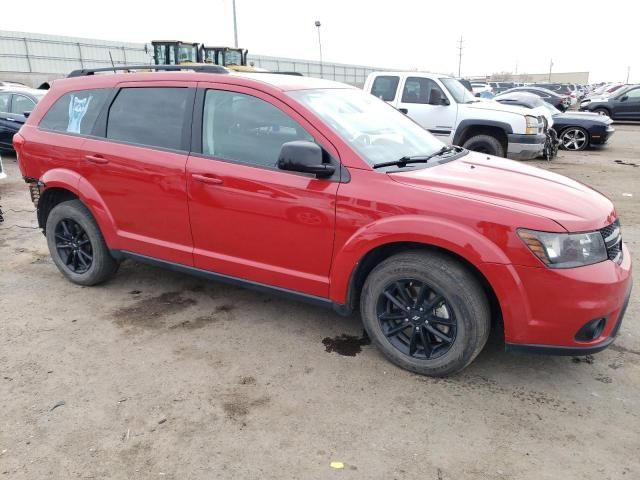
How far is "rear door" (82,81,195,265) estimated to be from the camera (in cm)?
378

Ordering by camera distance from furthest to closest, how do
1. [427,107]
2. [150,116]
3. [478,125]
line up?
[427,107]
[478,125]
[150,116]

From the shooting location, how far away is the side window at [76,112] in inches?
168

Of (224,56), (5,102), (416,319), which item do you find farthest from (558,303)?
(224,56)

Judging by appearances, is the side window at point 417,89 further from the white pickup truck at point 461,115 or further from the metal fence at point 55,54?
the metal fence at point 55,54

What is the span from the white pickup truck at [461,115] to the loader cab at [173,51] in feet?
32.0

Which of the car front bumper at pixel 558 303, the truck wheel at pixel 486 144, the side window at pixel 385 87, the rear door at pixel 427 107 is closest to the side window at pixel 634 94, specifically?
the truck wheel at pixel 486 144

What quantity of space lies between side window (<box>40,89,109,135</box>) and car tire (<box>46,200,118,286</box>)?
0.65m

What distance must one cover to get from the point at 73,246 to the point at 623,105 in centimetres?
2206

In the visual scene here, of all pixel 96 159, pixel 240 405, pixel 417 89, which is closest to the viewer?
pixel 240 405

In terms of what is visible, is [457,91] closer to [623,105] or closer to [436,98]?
[436,98]

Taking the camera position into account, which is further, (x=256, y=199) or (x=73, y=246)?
(x=73, y=246)

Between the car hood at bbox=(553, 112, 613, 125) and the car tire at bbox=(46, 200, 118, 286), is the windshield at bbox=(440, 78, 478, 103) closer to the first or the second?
the car hood at bbox=(553, 112, 613, 125)

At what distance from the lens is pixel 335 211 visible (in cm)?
318

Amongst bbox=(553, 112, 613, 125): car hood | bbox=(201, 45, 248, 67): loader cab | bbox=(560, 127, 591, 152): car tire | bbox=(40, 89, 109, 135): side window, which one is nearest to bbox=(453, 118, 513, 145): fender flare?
bbox=(560, 127, 591, 152): car tire
